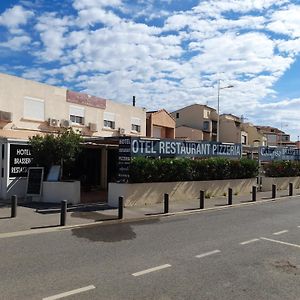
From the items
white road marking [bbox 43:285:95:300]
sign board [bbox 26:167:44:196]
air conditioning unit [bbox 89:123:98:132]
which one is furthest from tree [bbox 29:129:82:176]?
air conditioning unit [bbox 89:123:98:132]

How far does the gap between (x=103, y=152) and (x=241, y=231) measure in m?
13.0

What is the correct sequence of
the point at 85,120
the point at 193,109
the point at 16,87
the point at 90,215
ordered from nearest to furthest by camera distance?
the point at 90,215 → the point at 16,87 → the point at 85,120 → the point at 193,109

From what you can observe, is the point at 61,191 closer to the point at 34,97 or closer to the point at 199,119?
the point at 34,97

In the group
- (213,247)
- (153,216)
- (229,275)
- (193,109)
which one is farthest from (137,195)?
(193,109)

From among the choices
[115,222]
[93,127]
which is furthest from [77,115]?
[115,222]

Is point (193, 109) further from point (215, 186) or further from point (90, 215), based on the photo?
point (90, 215)

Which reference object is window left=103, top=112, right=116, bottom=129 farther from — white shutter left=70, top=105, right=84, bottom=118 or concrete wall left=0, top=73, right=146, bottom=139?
white shutter left=70, top=105, right=84, bottom=118

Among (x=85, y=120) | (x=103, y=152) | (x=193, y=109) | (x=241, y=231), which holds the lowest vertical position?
(x=241, y=231)

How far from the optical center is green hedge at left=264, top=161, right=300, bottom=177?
2825 cm

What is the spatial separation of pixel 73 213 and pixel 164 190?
5122 mm

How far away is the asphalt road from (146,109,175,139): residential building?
31.6 m

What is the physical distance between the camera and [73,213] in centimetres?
1491

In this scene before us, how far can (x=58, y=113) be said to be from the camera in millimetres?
28828

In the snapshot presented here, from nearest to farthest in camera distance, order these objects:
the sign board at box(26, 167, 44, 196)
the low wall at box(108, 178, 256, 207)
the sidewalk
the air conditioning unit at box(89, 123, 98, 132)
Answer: the sidewalk
the low wall at box(108, 178, 256, 207)
the sign board at box(26, 167, 44, 196)
the air conditioning unit at box(89, 123, 98, 132)
